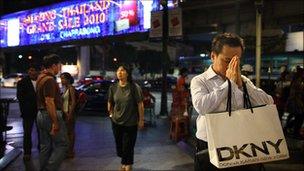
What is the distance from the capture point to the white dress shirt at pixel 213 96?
357 centimetres

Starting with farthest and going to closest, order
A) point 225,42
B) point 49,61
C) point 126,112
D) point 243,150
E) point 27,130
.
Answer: point 27,130, point 126,112, point 49,61, point 225,42, point 243,150

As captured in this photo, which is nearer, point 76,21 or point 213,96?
point 213,96

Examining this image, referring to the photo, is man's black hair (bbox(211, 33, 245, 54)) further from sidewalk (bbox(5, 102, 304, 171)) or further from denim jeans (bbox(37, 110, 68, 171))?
sidewalk (bbox(5, 102, 304, 171))

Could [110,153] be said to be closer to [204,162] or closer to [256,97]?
[204,162]

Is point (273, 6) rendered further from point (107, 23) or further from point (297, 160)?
point (107, 23)

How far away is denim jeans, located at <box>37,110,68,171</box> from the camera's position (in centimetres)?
700

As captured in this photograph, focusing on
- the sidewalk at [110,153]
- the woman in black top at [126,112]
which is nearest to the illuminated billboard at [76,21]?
the sidewalk at [110,153]

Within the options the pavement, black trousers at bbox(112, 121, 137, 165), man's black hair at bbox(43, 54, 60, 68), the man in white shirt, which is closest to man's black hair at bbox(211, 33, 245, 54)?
the man in white shirt

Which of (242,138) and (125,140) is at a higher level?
(242,138)

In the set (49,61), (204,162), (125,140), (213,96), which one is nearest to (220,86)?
(213,96)

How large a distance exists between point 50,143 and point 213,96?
4115mm

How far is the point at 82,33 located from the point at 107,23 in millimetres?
3019

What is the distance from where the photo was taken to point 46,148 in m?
7.20

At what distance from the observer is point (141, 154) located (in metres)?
10.4
